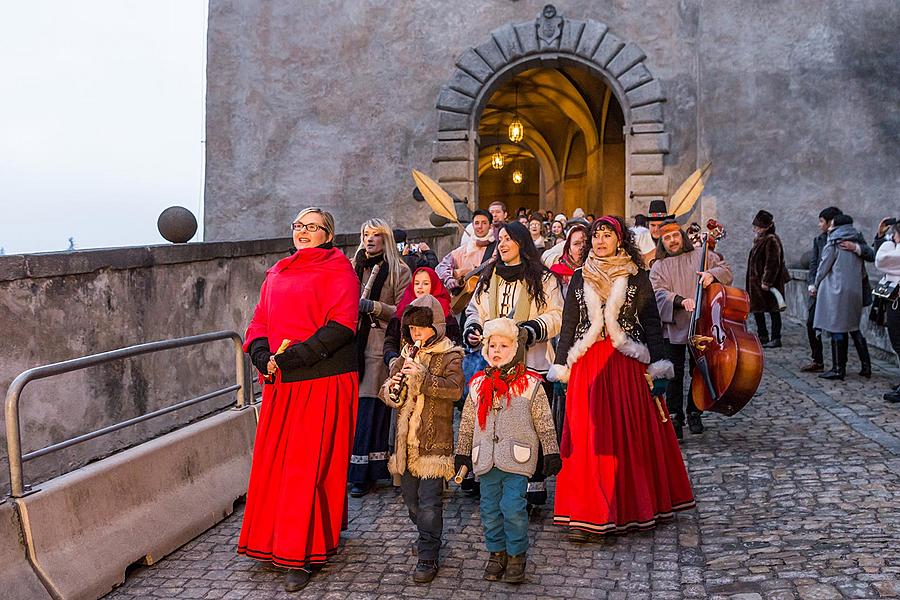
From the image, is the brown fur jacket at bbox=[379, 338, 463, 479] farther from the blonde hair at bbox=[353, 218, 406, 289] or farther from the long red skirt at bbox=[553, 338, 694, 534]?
the blonde hair at bbox=[353, 218, 406, 289]

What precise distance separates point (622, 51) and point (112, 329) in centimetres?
1247

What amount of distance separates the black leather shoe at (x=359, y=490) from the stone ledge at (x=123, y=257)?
223 centimetres

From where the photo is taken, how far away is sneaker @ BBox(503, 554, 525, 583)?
14.6ft

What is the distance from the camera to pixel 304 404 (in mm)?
4734

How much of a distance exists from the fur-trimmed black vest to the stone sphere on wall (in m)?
3.91

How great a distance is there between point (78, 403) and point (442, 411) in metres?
2.64

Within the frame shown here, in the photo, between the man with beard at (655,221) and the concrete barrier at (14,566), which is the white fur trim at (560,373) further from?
the concrete barrier at (14,566)

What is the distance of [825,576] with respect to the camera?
4.30m

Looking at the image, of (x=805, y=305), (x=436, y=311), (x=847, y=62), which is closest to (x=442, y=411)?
(x=436, y=311)

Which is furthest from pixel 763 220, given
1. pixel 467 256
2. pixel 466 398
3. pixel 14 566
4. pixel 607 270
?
pixel 14 566

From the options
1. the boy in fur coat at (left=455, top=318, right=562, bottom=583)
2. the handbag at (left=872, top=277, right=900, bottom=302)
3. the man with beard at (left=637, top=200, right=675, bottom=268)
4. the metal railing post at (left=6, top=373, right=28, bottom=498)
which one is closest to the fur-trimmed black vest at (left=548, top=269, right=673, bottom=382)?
the boy in fur coat at (left=455, top=318, right=562, bottom=583)

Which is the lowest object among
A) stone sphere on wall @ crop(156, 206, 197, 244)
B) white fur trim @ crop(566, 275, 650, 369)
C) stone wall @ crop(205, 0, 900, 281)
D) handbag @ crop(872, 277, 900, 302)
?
white fur trim @ crop(566, 275, 650, 369)

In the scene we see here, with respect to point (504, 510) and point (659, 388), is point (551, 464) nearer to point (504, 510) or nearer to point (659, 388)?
point (504, 510)

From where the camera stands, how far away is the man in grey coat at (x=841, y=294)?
955 cm
